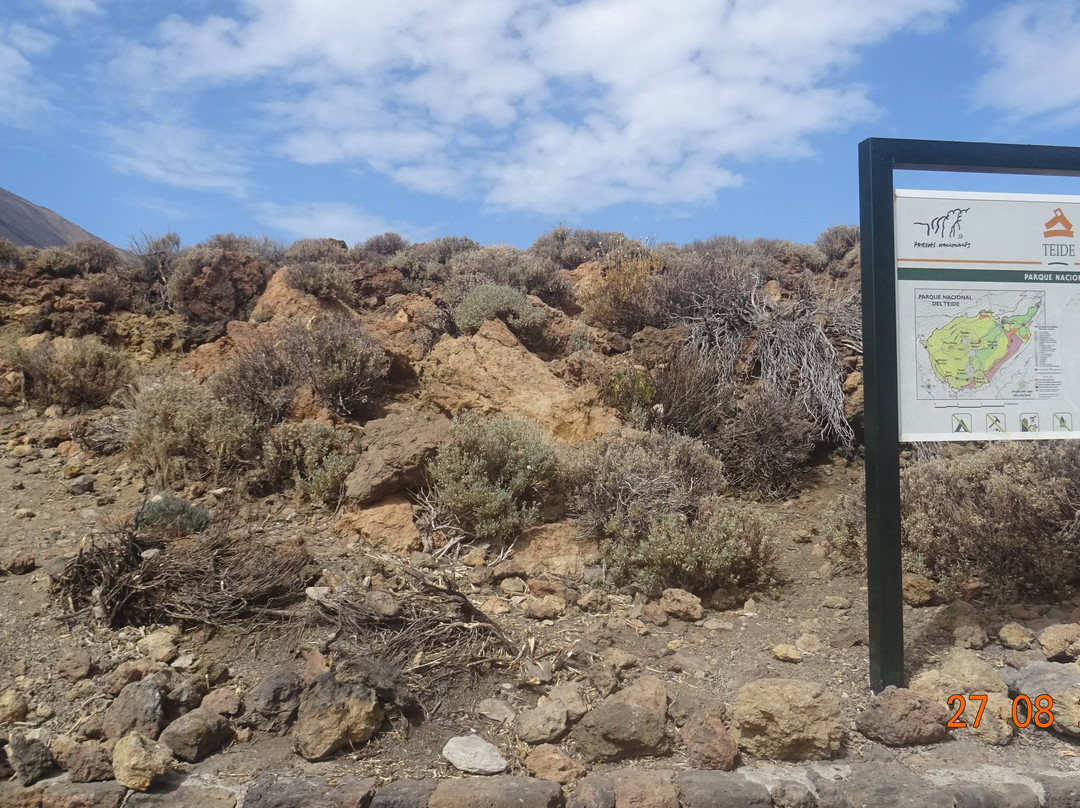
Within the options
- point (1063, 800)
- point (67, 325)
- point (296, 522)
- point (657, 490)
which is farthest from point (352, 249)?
point (1063, 800)

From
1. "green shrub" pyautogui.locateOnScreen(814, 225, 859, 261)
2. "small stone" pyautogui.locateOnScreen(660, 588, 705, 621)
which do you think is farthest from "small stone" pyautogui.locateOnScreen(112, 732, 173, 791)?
"green shrub" pyautogui.locateOnScreen(814, 225, 859, 261)

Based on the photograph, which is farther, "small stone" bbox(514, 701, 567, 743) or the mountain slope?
the mountain slope

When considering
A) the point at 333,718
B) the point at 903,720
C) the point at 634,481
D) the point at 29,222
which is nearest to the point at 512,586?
the point at 634,481

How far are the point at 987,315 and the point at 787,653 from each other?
1.99 m

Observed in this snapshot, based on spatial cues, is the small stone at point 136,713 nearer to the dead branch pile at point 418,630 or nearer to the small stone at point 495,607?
the dead branch pile at point 418,630

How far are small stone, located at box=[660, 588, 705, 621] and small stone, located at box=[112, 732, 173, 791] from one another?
8.50 feet

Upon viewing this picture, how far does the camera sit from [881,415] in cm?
337

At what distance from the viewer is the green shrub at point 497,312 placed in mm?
7586

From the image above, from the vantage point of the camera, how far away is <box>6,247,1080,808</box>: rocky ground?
276 cm

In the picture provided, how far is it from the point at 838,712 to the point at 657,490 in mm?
2221

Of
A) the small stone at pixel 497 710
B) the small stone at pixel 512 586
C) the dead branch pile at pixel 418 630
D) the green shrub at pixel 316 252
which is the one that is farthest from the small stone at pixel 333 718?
the green shrub at pixel 316 252

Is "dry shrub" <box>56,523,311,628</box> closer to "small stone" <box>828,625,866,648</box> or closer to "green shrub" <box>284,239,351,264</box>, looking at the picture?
"small stone" <box>828,625,866,648</box>

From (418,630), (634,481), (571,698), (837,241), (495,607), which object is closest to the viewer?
(571,698)
